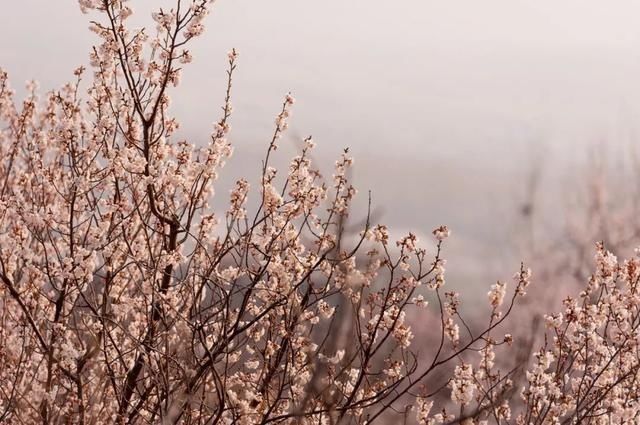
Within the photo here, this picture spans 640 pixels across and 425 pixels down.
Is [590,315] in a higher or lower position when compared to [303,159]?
lower

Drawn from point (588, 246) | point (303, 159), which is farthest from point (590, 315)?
point (303, 159)

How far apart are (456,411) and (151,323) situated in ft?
10.9

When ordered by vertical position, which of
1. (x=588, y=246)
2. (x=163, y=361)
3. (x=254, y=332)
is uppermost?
(x=588, y=246)

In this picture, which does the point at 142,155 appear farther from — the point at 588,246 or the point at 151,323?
the point at 588,246

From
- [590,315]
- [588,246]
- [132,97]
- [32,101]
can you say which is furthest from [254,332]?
[32,101]

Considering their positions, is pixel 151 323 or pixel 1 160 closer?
pixel 151 323

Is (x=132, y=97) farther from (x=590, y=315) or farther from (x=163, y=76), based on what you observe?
(x=590, y=315)

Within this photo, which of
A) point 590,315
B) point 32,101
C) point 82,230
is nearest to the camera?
point 590,315

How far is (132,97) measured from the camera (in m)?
5.33

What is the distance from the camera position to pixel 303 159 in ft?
18.4

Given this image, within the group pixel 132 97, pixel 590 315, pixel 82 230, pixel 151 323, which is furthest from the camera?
pixel 82 230

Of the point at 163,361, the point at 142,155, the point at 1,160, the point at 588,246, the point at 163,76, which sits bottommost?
the point at 163,361

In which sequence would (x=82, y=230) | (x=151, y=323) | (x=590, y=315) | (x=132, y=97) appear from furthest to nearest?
(x=82, y=230)
(x=590, y=315)
(x=132, y=97)
(x=151, y=323)

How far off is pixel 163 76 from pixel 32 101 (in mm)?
3142
